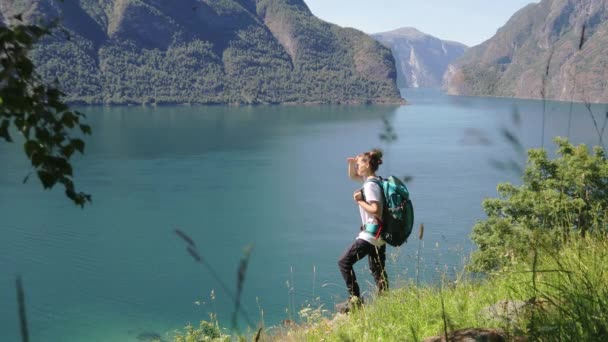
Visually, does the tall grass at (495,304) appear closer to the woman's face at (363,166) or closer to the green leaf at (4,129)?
the green leaf at (4,129)

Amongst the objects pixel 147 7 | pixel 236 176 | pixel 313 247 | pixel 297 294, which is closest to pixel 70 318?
pixel 297 294

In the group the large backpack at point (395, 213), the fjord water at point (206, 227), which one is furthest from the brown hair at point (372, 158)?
the fjord water at point (206, 227)

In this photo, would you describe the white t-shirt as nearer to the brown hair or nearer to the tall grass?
the brown hair

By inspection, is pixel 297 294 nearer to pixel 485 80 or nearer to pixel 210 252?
pixel 210 252

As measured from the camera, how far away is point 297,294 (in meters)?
18.1

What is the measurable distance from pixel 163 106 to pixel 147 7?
55.2 meters

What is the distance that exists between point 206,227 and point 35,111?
1025 inches

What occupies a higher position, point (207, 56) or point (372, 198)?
point (207, 56)

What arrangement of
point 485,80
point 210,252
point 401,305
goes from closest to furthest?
point 401,305, point 210,252, point 485,80

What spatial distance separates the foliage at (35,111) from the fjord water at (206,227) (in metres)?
0.46

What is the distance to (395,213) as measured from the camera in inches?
149

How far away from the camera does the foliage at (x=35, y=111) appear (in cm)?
126

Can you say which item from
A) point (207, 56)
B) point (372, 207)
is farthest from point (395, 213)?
point (207, 56)

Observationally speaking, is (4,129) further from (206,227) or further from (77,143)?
(206,227)
